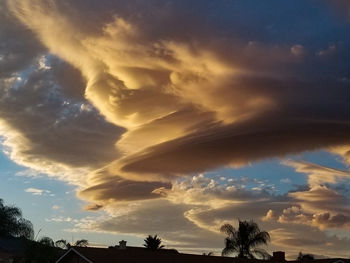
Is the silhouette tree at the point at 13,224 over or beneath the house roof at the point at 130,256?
over

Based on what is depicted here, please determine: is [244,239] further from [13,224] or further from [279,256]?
[13,224]

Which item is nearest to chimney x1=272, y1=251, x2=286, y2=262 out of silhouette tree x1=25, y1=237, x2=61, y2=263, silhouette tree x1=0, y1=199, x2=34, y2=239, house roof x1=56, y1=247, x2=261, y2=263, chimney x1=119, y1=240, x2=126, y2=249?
house roof x1=56, y1=247, x2=261, y2=263

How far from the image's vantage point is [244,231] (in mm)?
61531

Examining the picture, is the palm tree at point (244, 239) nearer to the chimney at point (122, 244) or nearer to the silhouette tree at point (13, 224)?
the chimney at point (122, 244)

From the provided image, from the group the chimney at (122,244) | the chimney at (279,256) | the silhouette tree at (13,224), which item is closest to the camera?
the chimney at (122,244)

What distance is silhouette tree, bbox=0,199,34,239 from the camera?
95875 millimetres

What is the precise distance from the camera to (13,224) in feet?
319

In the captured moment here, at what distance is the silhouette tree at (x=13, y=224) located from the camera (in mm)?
95875

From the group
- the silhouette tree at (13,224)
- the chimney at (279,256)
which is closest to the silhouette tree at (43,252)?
the chimney at (279,256)

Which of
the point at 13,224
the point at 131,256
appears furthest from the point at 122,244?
the point at 13,224

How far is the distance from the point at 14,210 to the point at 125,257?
66.6 metres

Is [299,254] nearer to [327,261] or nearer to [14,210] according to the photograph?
[327,261]

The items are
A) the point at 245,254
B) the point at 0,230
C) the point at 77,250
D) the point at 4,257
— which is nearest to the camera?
the point at 77,250

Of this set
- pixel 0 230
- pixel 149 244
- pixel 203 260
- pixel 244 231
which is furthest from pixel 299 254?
pixel 0 230
